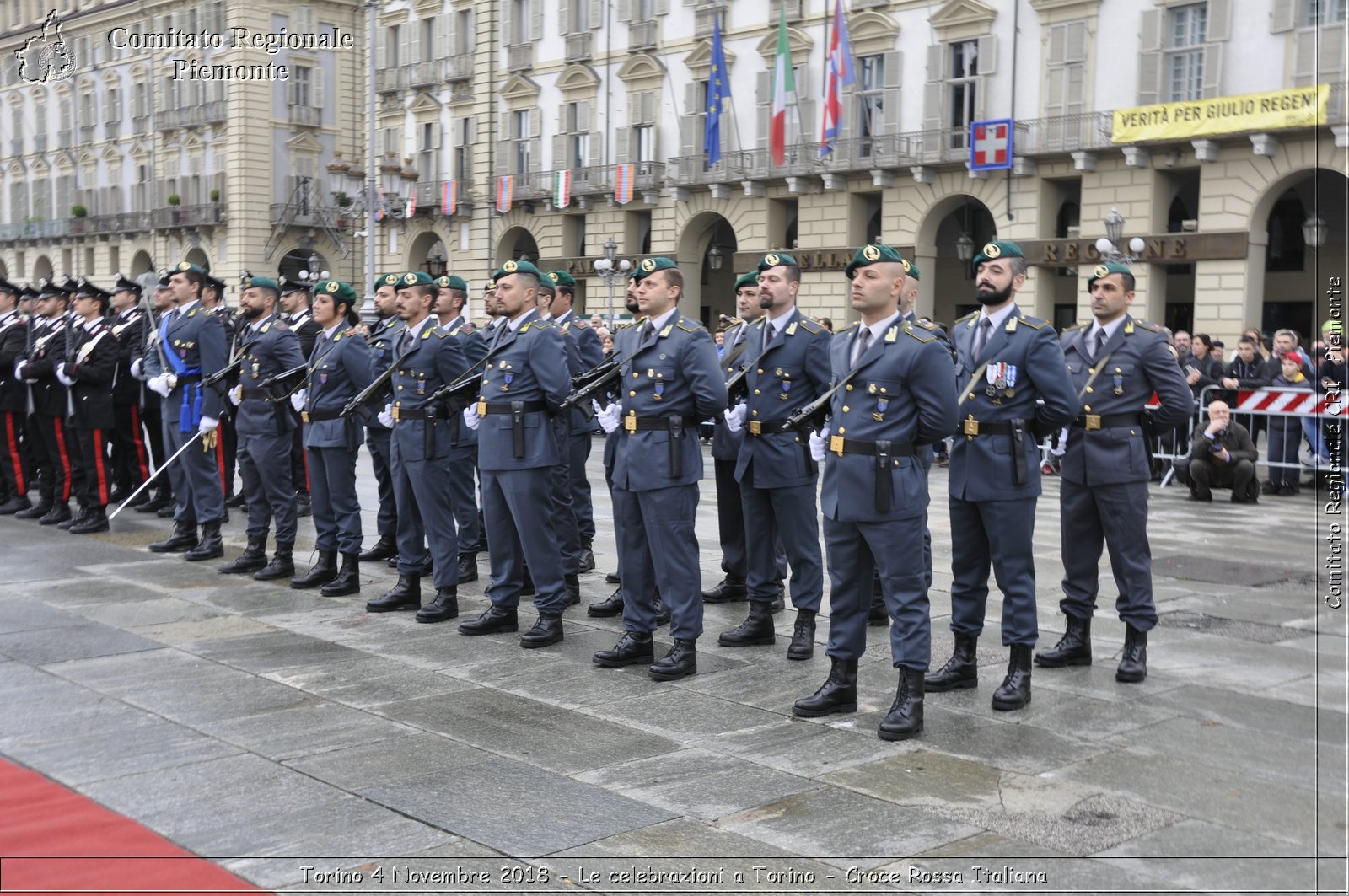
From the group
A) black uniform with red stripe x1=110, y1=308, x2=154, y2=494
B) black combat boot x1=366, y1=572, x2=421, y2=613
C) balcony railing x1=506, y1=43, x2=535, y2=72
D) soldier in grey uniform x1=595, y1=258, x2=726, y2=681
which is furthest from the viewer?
balcony railing x1=506, y1=43, x2=535, y2=72

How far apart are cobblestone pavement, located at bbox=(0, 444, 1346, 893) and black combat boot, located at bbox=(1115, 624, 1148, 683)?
4.0 inches

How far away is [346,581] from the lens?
9055 mm

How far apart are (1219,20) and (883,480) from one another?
2190 centimetres

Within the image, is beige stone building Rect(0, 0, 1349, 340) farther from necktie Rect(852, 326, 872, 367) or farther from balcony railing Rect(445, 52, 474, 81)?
necktie Rect(852, 326, 872, 367)

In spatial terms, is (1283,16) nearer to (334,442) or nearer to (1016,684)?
(334,442)

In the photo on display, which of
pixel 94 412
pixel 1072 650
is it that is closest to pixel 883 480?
pixel 1072 650

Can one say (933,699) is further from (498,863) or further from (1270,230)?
(1270,230)

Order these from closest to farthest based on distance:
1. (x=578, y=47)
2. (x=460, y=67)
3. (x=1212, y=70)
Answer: (x=1212, y=70) < (x=578, y=47) < (x=460, y=67)

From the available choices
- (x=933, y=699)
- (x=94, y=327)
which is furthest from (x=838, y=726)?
(x=94, y=327)

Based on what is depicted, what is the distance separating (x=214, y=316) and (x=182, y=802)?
6.37 meters

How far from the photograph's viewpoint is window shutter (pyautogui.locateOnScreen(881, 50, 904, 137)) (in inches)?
1174

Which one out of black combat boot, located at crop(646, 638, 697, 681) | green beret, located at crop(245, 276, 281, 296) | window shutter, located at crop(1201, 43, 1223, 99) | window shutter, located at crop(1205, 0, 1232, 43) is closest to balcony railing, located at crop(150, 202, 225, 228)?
window shutter, located at crop(1201, 43, 1223, 99)

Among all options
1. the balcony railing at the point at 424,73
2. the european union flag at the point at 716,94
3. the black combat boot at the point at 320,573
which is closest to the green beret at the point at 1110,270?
the black combat boot at the point at 320,573

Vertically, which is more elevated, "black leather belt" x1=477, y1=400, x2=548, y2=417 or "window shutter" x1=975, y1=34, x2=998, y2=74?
"window shutter" x1=975, y1=34, x2=998, y2=74
